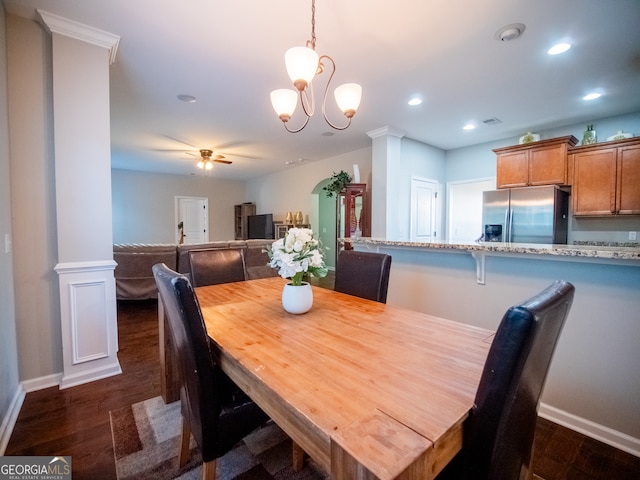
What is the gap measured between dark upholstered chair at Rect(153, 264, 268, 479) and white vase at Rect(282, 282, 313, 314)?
0.41 metres

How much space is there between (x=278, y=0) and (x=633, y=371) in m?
2.98

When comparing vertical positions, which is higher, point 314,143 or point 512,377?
point 314,143

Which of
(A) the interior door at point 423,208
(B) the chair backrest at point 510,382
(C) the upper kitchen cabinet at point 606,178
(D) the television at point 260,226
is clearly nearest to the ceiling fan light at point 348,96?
(B) the chair backrest at point 510,382

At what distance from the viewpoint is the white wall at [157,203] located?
7.39m

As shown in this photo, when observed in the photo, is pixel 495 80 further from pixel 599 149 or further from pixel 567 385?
pixel 567 385

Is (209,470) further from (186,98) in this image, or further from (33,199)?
(186,98)

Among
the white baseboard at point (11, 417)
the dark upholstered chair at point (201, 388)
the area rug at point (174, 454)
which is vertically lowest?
the area rug at point (174, 454)

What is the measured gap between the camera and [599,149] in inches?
138

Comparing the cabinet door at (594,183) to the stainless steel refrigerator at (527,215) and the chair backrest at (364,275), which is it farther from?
the chair backrest at (364,275)

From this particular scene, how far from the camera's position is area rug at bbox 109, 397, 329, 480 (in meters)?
1.39

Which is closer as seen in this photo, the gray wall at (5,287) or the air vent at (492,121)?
the gray wall at (5,287)

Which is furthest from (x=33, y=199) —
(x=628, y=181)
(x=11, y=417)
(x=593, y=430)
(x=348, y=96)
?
(x=628, y=181)

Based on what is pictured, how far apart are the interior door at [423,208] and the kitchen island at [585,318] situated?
286 cm

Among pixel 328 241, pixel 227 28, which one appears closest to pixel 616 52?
pixel 227 28
